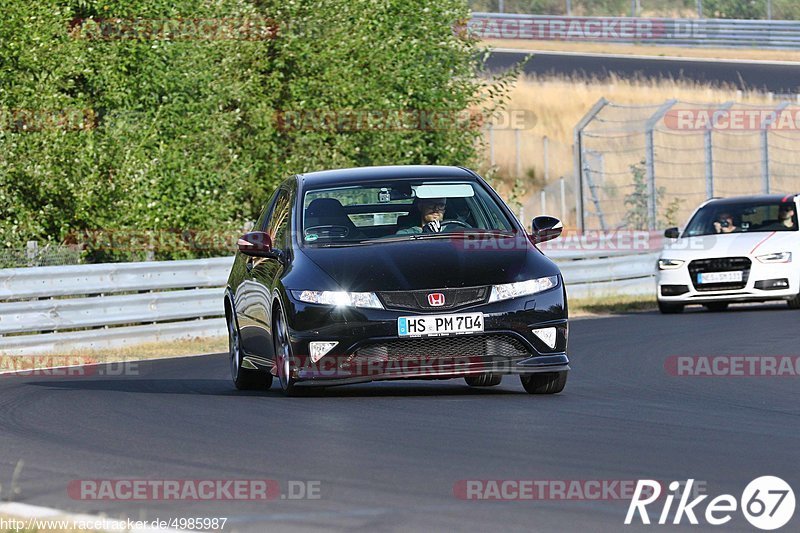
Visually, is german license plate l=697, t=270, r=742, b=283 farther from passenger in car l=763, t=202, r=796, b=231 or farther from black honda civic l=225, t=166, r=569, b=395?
black honda civic l=225, t=166, r=569, b=395

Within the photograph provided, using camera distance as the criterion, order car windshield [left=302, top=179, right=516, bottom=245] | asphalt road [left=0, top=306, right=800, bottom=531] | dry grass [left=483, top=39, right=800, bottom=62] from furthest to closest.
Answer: dry grass [left=483, top=39, right=800, bottom=62] < car windshield [left=302, top=179, right=516, bottom=245] < asphalt road [left=0, top=306, right=800, bottom=531]

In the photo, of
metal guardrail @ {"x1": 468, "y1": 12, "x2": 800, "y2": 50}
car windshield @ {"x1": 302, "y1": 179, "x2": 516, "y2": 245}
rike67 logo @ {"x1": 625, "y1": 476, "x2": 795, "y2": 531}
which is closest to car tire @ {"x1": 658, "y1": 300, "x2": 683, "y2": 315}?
car windshield @ {"x1": 302, "y1": 179, "x2": 516, "y2": 245}

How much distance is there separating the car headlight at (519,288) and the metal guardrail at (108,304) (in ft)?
27.7

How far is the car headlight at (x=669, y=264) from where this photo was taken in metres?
22.5

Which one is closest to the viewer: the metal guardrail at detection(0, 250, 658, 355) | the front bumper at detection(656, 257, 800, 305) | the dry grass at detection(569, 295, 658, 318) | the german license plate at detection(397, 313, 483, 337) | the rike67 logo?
the rike67 logo

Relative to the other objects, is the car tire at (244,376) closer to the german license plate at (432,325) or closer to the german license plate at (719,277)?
the german license plate at (432,325)

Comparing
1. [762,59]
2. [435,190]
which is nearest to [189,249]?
[435,190]

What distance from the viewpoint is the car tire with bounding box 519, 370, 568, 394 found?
1100 centimetres

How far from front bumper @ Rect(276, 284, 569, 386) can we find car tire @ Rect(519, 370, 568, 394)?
43cm

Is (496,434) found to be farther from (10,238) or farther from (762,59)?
(762,59)

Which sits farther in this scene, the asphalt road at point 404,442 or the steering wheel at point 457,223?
the steering wheel at point 457,223

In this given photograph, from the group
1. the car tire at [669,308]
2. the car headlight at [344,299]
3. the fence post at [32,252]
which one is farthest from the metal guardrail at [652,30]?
the car headlight at [344,299]

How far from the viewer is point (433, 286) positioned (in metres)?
10.3

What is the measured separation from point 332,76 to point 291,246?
48.3 ft
